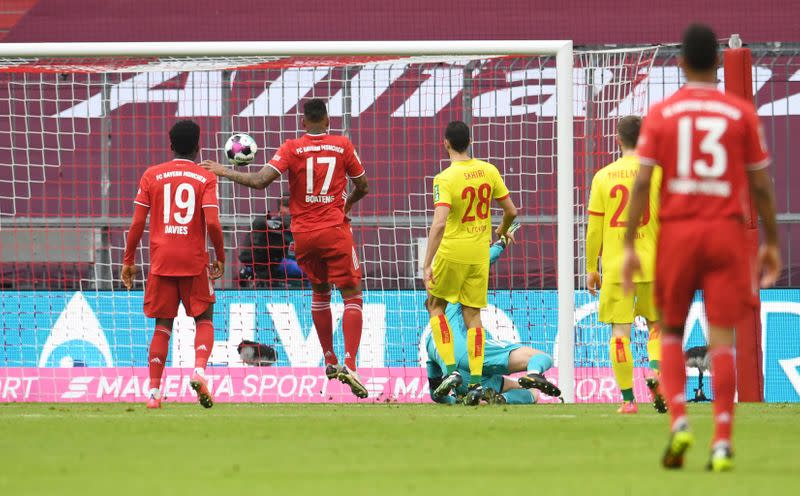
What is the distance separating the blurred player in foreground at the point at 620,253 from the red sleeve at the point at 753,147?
3632mm

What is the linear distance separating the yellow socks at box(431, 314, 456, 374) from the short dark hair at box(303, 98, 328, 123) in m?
1.59

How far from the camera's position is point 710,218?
5.40 m

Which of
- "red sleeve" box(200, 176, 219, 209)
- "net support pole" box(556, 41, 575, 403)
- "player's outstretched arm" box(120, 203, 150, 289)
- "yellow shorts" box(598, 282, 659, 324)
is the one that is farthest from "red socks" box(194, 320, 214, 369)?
"net support pole" box(556, 41, 575, 403)

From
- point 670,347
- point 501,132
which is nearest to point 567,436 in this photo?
point 670,347

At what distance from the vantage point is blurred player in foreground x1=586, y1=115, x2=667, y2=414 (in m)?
9.23

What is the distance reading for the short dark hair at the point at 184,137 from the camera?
31.4 ft

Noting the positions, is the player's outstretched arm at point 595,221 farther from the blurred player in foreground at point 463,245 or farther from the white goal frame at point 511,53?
the white goal frame at point 511,53

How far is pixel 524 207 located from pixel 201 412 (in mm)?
5428

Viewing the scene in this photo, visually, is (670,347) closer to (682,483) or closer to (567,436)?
(682,483)

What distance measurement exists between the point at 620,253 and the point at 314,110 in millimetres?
2405

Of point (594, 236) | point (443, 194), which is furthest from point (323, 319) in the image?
point (594, 236)

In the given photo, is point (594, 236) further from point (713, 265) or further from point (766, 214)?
point (713, 265)

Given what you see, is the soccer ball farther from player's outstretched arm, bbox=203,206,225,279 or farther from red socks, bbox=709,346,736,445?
red socks, bbox=709,346,736,445

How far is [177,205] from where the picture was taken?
9.66 metres
